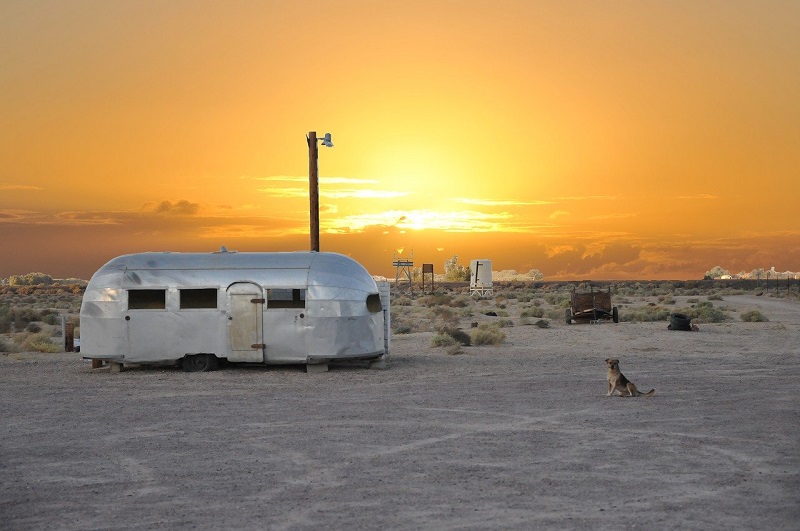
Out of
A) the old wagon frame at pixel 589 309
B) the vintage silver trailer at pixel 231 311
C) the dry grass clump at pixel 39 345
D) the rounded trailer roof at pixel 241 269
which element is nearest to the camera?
the vintage silver trailer at pixel 231 311

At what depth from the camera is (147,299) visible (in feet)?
79.5

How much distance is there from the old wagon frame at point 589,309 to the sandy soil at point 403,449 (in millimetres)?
17422

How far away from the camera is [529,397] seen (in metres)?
18.5

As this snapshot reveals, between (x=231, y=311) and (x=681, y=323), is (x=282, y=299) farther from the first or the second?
(x=681, y=323)

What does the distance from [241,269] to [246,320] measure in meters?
1.21

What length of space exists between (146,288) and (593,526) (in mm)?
17186

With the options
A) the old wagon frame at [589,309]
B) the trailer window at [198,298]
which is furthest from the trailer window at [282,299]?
the old wagon frame at [589,309]

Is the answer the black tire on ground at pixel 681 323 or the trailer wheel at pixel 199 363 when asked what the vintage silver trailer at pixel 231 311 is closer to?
the trailer wheel at pixel 199 363

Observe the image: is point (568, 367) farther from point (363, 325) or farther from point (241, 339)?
point (241, 339)

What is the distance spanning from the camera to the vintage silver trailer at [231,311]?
924 inches

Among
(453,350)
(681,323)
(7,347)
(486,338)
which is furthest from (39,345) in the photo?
(681,323)

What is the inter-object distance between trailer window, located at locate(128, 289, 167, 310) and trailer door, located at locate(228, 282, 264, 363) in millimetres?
1828

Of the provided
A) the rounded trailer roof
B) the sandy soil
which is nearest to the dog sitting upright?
the sandy soil

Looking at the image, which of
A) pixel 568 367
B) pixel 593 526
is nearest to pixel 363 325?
pixel 568 367
